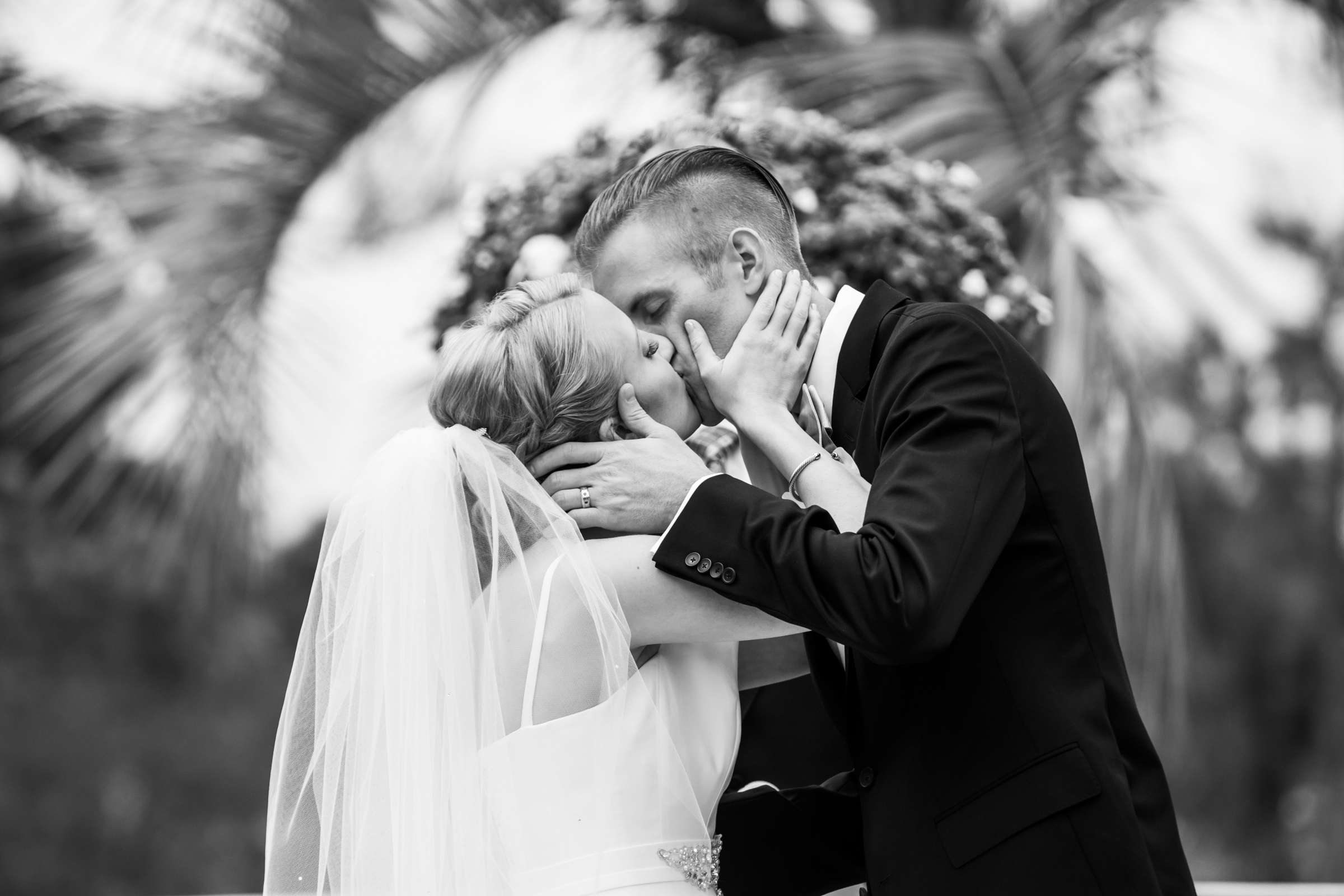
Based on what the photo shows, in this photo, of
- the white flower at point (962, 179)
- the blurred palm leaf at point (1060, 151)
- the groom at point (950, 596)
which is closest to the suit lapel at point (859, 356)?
the groom at point (950, 596)

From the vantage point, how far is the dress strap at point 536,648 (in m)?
2.60

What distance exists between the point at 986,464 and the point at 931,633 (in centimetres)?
32

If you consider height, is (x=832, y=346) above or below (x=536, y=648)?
above

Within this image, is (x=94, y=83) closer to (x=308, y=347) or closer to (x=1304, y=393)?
(x=308, y=347)

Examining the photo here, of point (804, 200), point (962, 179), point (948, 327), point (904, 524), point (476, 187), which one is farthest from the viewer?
point (476, 187)

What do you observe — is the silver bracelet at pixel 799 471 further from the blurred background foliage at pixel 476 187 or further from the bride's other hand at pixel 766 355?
the blurred background foliage at pixel 476 187

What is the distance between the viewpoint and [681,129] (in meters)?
3.96

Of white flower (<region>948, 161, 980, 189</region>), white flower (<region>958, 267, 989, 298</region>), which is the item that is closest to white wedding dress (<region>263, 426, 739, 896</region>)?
white flower (<region>958, 267, 989, 298</region>)

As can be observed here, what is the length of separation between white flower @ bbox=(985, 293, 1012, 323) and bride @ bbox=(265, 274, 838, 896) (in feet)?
5.09

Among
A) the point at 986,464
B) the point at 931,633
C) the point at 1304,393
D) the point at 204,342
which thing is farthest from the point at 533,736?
the point at 1304,393

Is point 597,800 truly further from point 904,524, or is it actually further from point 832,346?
point 832,346

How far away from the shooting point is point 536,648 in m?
2.60

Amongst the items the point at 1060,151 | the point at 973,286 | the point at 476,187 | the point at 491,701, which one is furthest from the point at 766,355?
the point at 1060,151

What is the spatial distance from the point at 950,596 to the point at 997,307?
1.85 m
